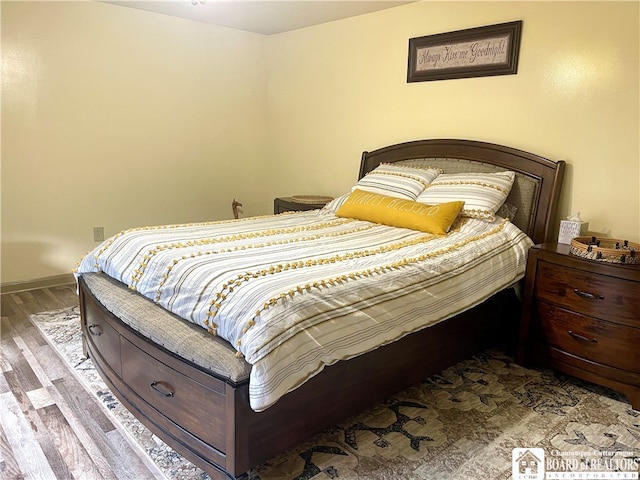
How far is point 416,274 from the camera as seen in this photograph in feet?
6.81

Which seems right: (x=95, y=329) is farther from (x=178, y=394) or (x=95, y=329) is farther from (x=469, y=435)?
(x=469, y=435)

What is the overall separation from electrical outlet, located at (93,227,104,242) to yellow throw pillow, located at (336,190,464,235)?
2.06 m

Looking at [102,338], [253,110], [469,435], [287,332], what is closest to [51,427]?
[102,338]

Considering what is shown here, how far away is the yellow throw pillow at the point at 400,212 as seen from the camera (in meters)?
2.74

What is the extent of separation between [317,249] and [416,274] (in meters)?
0.50

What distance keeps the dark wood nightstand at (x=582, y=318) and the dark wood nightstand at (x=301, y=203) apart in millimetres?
1829

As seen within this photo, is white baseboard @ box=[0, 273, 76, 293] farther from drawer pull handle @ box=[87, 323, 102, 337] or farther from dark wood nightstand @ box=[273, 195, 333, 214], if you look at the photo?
dark wood nightstand @ box=[273, 195, 333, 214]

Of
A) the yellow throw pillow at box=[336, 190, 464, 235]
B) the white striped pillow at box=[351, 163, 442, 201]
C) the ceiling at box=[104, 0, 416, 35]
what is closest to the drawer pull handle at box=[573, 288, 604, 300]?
the yellow throw pillow at box=[336, 190, 464, 235]

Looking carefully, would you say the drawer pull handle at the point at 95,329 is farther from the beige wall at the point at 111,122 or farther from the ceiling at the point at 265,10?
the ceiling at the point at 265,10

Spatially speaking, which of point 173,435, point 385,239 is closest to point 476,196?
point 385,239

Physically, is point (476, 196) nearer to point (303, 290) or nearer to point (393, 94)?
point (393, 94)

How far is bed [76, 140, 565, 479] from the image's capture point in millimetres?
1577

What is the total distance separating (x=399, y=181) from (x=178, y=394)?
81.0 inches

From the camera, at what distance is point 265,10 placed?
374 cm
